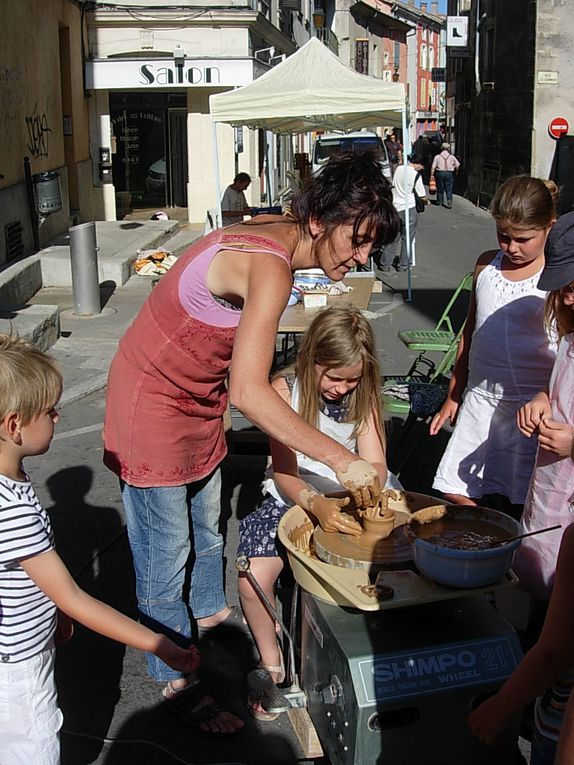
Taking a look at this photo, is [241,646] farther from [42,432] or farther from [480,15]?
[480,15]

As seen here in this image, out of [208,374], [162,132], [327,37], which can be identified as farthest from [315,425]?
[327,37]

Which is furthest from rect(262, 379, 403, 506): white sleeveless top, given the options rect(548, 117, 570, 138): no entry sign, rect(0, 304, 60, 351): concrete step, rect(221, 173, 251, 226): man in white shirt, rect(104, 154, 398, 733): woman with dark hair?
rect(548, 117, 570, 138): no entry sign

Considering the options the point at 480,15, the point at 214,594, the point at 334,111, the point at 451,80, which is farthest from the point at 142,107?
the point at 451,80

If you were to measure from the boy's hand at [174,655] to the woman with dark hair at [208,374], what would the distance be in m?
0.59

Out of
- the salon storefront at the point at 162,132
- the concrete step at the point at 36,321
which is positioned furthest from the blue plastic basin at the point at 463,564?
the salon storefront at the point at 162,132

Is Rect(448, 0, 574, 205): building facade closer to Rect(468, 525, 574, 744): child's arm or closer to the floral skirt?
the floral skirt

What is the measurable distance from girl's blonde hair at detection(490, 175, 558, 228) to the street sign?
3461 cm

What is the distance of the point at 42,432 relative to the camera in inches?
86.5

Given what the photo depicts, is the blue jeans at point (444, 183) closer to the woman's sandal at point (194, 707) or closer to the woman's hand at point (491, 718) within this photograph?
the woman's sandal at point (194, 707)

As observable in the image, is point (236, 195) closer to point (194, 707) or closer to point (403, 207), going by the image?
point (403, 207)

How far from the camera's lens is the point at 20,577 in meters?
2.15

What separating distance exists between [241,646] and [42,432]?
61.5 inches

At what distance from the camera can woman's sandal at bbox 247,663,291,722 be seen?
2.92 meters

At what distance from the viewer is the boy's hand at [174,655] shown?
87.4 inches
